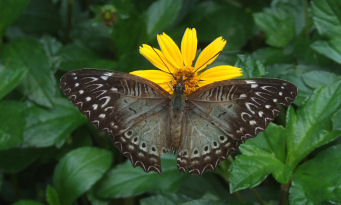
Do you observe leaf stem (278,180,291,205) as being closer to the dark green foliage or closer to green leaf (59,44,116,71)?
the dark green foliage

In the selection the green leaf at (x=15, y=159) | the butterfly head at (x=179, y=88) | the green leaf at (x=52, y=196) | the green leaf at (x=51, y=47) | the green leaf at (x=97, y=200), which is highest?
the green leaf at (x=51, y=47)

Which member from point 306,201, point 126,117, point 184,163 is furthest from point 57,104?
point 306,201

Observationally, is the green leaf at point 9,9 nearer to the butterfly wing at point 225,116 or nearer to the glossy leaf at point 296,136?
the butterfly wing at point 225,116

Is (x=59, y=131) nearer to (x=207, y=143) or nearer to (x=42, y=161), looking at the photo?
(x=42, y=161)

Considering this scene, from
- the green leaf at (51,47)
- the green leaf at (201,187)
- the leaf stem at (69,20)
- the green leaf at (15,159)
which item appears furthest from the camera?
the leaf stem at (69,20)

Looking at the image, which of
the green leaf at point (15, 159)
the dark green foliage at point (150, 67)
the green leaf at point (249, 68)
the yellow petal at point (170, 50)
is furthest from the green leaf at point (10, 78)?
the green leaf at point (249, 68)

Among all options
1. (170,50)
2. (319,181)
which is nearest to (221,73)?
(170,50)

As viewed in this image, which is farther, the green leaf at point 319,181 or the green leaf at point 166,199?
the green leaf at point 166,199
